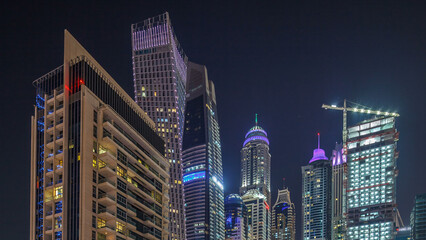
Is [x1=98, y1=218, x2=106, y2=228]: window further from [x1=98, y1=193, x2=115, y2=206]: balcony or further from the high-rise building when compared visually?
[x1=98, y1=193, x2=115, y2=206]: balcony

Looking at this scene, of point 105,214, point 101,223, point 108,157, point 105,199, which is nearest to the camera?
point 105,214

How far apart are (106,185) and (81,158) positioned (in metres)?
7.49

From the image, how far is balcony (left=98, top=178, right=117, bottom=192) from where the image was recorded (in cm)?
9950

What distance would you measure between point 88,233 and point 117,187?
13.0m

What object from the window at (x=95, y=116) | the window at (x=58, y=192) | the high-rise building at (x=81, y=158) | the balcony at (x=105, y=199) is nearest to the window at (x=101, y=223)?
the high-rise building at (x=81, y=158)

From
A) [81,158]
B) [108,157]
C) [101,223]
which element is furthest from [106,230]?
[81,158]

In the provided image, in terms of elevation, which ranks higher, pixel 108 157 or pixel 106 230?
pixel 108 157

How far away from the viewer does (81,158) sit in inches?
3780

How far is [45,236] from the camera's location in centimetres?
9594

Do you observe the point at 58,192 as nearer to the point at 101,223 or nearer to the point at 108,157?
the point at 101,223

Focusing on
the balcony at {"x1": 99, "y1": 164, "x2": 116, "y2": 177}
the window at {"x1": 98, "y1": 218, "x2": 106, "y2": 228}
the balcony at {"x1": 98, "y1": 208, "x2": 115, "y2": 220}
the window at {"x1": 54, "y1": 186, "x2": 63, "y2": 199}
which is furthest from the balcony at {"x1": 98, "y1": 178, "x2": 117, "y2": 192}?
the window at {"x1": 54, "y1": 186, "x2": 63, "y2": 199}

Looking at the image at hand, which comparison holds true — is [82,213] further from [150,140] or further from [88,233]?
[150,140]

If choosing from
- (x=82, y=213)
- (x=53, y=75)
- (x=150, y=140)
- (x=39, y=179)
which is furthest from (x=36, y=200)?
(x=150, y=140)

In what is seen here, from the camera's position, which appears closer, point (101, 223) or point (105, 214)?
point (105, 214)
